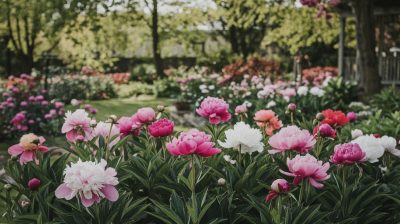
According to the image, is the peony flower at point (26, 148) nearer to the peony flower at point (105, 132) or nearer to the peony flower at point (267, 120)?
the peony flower at point (105, 132)

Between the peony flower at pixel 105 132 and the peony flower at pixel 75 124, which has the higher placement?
the peony flower at pixel 75 124

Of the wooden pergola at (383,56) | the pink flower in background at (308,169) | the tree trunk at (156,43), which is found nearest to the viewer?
the pink flower in background at (308,169)

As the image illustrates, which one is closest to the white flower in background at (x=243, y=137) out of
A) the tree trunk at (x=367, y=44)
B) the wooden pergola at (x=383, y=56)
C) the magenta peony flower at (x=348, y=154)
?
the magenta peony flower at (x=348, y=154)

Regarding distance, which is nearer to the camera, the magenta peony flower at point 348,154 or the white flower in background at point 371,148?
the magenta peony flower at point 348,154

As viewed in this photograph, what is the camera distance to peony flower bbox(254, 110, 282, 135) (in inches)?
131

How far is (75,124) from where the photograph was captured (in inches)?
118

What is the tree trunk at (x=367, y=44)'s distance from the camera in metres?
11.6

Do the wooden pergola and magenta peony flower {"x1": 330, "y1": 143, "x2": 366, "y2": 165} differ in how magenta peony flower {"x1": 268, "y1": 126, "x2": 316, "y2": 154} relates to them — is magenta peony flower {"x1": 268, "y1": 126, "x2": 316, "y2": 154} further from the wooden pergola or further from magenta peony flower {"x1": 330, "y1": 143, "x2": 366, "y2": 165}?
the wooden pergola

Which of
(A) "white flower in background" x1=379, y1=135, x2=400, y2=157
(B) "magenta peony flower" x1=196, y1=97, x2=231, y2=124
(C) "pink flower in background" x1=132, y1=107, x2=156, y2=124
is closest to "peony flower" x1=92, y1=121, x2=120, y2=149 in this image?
(C) "pink flower in background" x1=132, y1=107, x2=156, y2=124

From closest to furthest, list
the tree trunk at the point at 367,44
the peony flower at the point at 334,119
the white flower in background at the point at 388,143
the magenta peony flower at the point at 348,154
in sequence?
the magenta peony flower at the point at 348,154 < the white flower in background at the point at 388,143 < the peony flower at the point at 334,119 < the tree trunk at the point at 367,44

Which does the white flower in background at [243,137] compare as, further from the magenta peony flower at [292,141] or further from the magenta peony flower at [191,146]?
the magenta peony flower at [191,146]

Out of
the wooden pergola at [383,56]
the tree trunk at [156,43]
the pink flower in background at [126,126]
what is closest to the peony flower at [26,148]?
the pink flower in background at [126,126]

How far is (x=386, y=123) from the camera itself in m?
Result: 5.76

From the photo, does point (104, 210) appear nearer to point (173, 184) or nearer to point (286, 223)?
point (173, 184)
